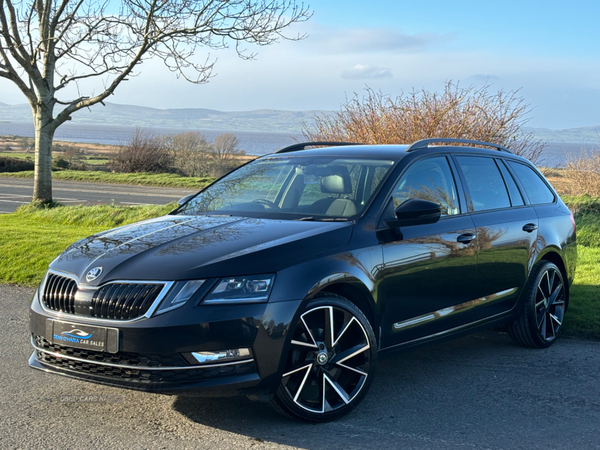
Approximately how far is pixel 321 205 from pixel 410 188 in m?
0.68

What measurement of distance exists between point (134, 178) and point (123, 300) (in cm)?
2804

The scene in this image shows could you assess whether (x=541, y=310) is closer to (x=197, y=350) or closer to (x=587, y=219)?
(x=197, y=350)

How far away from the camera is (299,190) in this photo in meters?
5.21

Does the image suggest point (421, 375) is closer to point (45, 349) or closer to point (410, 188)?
point (410, 188)

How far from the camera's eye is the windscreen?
485cm

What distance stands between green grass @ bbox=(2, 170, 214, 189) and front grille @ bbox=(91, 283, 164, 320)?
78.9 ft

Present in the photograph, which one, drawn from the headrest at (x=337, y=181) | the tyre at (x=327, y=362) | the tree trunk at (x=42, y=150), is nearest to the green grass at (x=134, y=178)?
the tree trunk at (x=42, y=150)

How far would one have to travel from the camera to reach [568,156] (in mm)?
20703

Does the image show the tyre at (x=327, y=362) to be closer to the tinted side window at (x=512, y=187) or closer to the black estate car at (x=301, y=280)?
the black estate car at (x=301, y=280)

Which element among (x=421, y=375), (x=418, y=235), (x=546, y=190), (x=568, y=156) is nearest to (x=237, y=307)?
(x=418, y=235)

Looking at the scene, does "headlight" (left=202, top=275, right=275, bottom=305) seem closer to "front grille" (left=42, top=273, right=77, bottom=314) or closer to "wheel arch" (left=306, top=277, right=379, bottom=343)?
"wheel arch" (left=306, top=277, right=379, bottom=343)

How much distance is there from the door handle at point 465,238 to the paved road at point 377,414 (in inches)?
39.4

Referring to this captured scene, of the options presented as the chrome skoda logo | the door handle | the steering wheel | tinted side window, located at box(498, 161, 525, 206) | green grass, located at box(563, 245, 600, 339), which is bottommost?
green grass, located at box(563, 245, 600, 339)

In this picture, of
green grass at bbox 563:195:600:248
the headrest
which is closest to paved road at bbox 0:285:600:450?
the headrest
